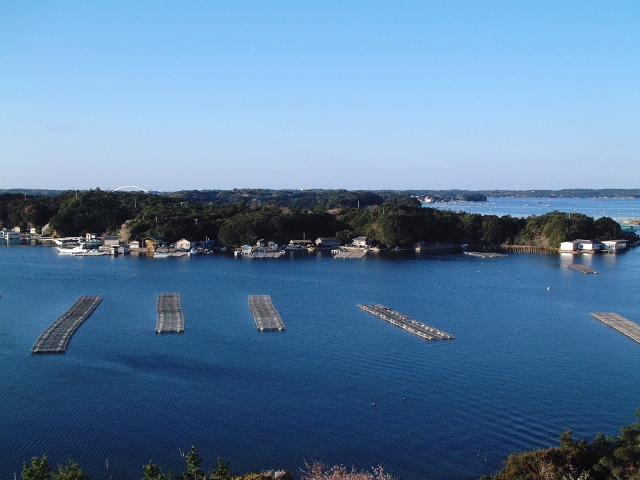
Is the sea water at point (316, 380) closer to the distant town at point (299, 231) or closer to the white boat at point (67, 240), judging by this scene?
the distant town at point (299, 231)

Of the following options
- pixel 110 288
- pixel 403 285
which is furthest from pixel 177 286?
pixel 403 285

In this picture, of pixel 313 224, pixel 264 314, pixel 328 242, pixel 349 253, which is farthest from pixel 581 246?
pixel 264 314

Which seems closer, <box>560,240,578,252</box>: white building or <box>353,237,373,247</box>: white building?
<box>560,240,578,252</box>: white building

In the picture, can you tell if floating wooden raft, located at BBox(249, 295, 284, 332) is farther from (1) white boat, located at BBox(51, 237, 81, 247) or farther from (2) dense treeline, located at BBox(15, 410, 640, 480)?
(1) white boat, located at BBox(51, 237, 81, 247)

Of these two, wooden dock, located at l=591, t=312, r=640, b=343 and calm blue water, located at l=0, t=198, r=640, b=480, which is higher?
wooden dock, located at l=591, t=312, r=640, b=343

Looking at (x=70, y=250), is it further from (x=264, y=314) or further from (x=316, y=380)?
(x=316, y=380)

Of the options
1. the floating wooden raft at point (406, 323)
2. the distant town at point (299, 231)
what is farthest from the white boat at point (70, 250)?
the floating wooden raft at point (406, 323)

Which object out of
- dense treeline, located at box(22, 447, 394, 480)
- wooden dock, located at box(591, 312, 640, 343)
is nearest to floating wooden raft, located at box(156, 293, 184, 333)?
dense treeline, located at box(22, 447, 394, 480)
